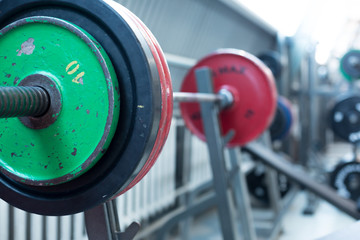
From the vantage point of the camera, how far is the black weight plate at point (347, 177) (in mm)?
2850

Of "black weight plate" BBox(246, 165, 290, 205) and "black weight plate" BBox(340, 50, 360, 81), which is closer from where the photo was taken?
"black weight plate" BBox(246, 165, 290, 205)

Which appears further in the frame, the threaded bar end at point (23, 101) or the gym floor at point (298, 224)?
the gym floor at point (298, 224)

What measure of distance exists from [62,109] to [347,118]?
9.92ft

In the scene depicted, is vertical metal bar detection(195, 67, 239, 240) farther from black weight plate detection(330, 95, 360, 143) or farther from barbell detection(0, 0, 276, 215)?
black weight plate detection(330, 95, 360, 143)

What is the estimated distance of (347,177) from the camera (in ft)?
9.41

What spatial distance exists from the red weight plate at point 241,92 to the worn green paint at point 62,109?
1.08m

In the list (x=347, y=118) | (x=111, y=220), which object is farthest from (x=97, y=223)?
(x=347, y=118)

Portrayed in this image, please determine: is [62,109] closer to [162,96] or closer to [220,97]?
[162,96]

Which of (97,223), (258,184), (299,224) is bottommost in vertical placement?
(299,224)

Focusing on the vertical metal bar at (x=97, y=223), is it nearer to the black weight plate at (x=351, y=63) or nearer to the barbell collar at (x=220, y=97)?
the barbell collar at (x=220, y=97)

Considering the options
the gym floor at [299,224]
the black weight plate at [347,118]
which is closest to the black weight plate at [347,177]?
the gym floor at [299,224]

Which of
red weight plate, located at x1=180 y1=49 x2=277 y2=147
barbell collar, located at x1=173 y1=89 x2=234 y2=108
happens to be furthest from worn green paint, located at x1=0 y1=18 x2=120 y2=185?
red weight plate, located at x1=180 y1=49 x2=277 y2=147

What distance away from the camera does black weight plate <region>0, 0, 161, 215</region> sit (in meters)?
0.60

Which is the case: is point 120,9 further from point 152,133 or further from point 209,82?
point 209,82
